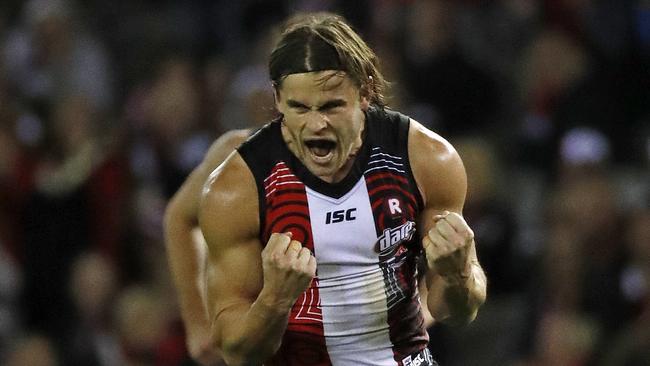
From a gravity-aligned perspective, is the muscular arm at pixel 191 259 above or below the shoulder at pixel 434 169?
below

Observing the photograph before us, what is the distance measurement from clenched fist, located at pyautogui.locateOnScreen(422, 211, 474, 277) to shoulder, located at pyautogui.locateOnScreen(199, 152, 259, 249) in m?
0.55

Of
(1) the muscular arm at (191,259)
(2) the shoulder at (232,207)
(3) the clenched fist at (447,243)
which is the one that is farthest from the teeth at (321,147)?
(1) the muscular arm at (191,259)

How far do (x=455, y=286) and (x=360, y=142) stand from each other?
534 mm

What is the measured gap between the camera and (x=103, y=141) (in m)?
8.91

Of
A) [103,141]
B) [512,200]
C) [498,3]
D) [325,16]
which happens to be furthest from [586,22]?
[325,16]

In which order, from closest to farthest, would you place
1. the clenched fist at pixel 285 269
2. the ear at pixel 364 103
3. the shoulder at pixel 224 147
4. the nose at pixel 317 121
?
the clenched fist at pixel 285 269 < the nose at pixel 317 121 < the ear at pixel 364 103 < the shoulder at pixel 224 147

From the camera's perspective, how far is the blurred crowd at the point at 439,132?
7426 millimetres

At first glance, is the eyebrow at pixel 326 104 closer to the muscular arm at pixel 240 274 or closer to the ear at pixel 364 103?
the ear at pixel 364 103

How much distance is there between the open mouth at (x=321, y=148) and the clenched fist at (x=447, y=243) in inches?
15.2

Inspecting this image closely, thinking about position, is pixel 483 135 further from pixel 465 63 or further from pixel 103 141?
pixel 103 141

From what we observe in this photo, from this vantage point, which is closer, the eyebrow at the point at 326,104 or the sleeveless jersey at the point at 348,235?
the eyebrow at the point at 326,104

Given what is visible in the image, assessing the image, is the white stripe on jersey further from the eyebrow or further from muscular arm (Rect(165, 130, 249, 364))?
muscular arm (Rect(165, 130, 249, 364))

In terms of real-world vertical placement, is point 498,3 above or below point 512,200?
above

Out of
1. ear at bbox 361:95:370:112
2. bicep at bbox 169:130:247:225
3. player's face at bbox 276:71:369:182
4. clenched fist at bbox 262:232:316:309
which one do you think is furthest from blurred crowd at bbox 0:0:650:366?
clenched fist at bbox 262:232:316:309
